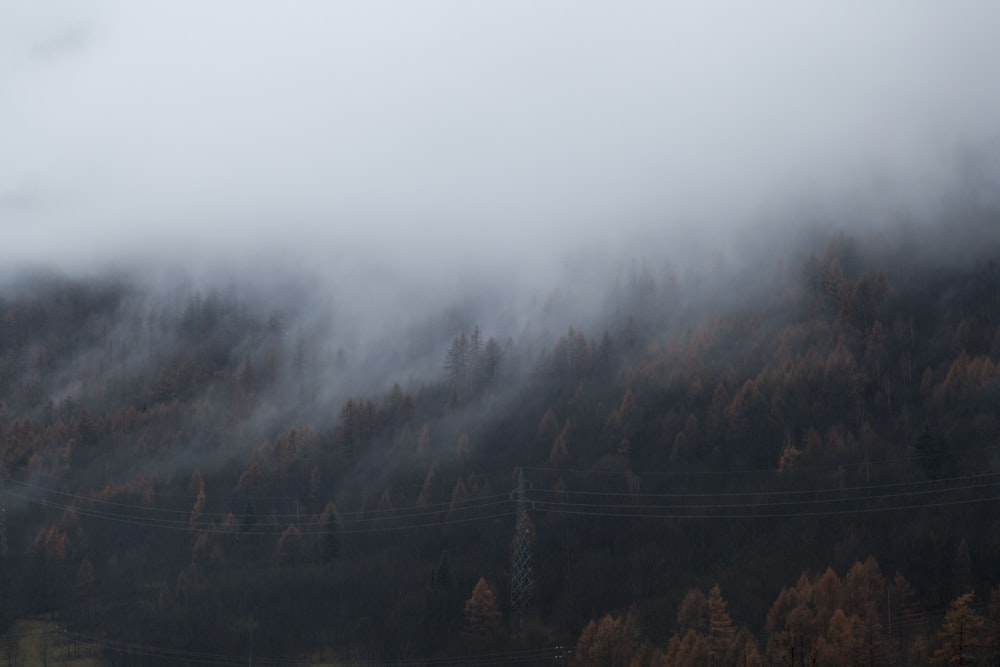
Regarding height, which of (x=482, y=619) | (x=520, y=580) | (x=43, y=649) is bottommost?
(x=482, y=619)

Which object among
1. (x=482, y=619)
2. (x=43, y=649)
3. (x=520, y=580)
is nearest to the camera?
(x=520, y=580)

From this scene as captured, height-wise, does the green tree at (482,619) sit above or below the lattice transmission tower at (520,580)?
below

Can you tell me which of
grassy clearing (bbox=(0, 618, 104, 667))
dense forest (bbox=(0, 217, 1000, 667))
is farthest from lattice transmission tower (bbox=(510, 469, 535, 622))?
grassy clearing (bbox=(0, 618, 104, 667))

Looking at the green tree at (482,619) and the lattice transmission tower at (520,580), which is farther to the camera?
the green tree at (482,619)

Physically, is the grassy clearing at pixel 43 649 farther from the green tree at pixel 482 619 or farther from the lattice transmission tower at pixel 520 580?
the lattice transmission tower at pixel 520 580

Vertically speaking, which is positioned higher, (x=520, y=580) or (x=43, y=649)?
(x=520, y=580)

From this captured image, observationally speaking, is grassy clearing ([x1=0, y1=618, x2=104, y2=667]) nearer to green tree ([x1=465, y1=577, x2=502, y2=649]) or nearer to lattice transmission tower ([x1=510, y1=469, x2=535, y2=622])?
green tree ([x1=465, y1=577, x2=502, y2=649])

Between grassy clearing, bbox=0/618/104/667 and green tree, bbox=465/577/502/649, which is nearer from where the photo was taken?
green tree, bbox=465/577/502/649

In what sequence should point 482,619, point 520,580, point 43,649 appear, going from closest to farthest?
point 520,580 → point 482,619 → point 43,649

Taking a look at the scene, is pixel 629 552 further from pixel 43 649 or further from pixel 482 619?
pixel 43 649

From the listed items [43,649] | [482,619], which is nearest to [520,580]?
[482,619]

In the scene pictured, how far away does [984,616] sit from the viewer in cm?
12512

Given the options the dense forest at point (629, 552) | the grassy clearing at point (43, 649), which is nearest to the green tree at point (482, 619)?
the dense forest at point (629, 552)

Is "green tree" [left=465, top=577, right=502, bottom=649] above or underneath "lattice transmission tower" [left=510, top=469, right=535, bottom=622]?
underneath
